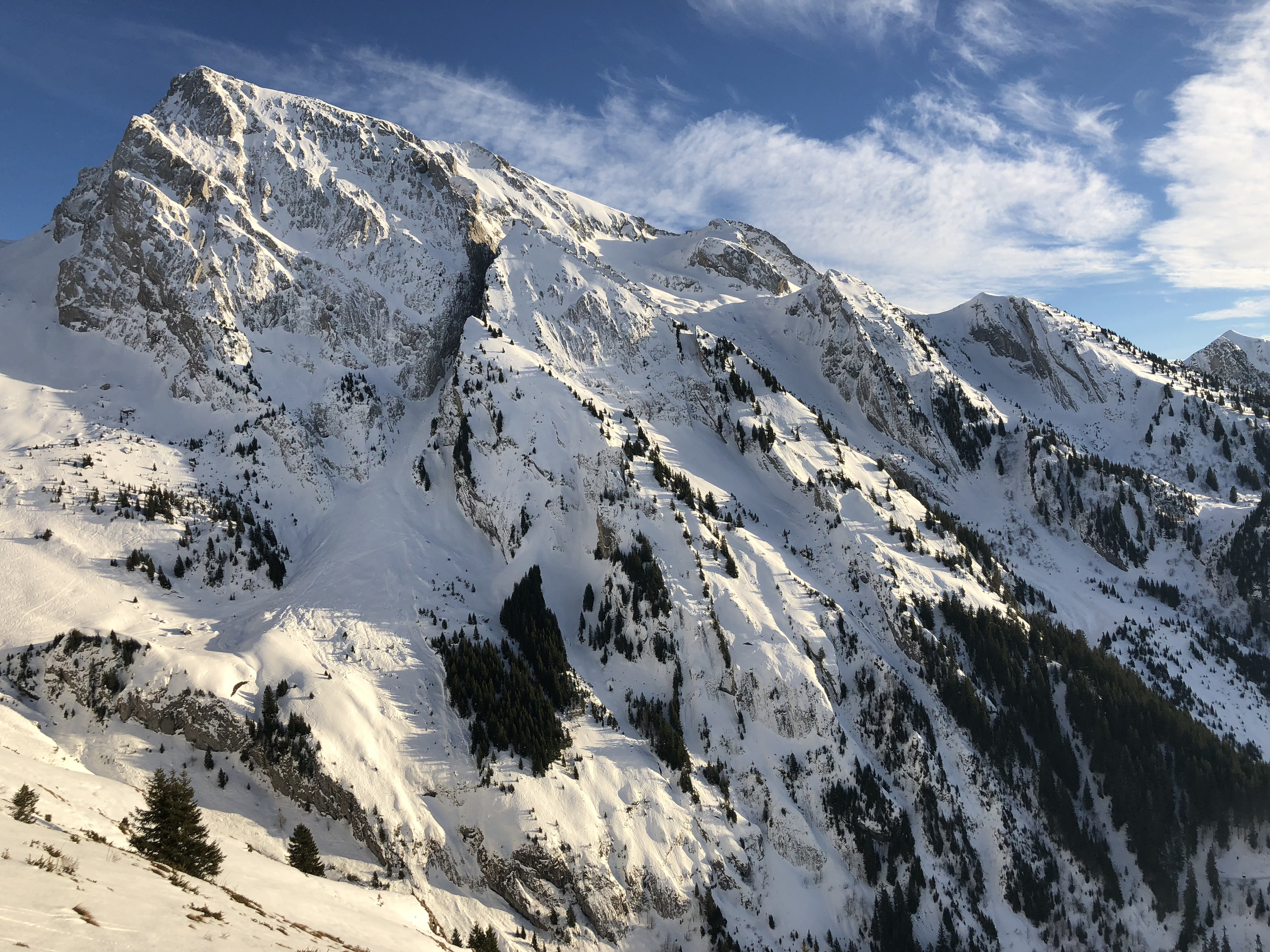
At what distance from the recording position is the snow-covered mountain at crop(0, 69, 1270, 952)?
53406 mm

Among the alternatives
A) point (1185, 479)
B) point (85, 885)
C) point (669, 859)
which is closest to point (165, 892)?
point (85, 885)

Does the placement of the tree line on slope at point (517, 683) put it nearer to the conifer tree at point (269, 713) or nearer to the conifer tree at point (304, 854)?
the conifer tree at point (269, 713)

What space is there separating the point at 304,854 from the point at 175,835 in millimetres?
15451

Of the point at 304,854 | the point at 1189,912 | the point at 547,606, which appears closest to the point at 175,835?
the point at 304,854

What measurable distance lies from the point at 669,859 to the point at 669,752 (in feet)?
32.5

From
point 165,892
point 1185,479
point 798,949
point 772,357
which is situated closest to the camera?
point 165,892

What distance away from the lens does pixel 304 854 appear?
44.0 m

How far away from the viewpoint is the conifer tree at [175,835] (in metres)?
29.4

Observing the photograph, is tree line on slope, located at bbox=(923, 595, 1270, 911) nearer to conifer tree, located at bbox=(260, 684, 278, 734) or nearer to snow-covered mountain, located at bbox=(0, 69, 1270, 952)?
snow-covered mountain, located at bbox=(0, 69, 1270, 952)

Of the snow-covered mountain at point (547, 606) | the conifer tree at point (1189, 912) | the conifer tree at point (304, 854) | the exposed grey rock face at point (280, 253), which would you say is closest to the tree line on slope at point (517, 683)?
the snow-covered mountain at point (547, 606)

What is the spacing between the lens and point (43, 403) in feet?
279

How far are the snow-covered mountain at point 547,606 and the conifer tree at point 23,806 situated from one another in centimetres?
218

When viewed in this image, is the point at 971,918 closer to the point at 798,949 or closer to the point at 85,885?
the point at 798,949

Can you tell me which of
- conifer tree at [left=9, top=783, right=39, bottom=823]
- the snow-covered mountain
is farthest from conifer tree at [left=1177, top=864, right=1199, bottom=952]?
conifer tree at [left=9, top=783, right=39, bottom=823]
